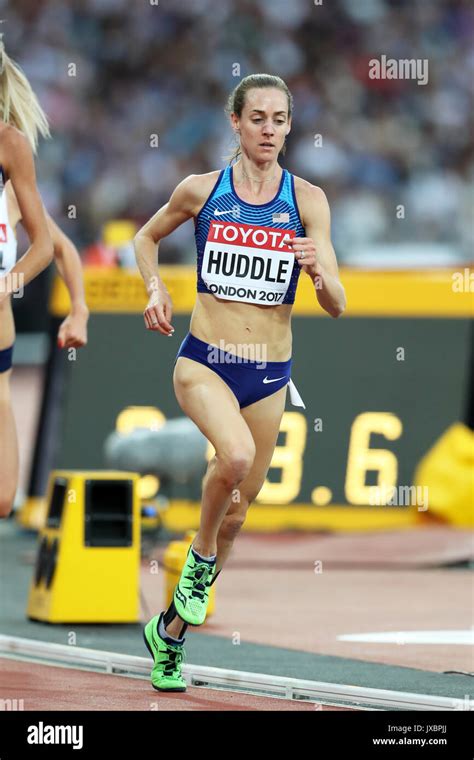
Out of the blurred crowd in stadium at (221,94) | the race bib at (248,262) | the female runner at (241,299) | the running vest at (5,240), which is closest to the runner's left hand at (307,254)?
the female runner at (241,299)

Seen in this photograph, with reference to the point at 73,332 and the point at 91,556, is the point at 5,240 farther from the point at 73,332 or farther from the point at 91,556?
the point at 91,556

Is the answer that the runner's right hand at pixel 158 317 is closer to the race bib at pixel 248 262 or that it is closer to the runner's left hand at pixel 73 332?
the race bib at pixel 248 262

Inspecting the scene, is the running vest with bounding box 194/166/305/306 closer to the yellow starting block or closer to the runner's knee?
the runner's knee

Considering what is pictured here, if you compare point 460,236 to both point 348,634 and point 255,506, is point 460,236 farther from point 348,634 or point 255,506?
point 348,634

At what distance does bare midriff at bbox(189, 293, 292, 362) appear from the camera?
7.29 metres

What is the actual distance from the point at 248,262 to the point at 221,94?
18.6 metres

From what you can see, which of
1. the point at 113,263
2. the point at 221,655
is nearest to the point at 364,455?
the point at 113,263

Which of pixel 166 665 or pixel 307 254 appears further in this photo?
pixel 166 665

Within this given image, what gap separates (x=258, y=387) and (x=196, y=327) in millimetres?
386

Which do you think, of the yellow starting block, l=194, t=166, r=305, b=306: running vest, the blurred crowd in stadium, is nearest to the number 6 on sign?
the yellow starting block

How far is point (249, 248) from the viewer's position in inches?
286

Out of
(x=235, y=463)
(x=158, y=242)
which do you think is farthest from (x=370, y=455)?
(x=235, y=463)

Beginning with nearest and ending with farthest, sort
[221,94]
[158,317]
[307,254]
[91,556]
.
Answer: [307,254], [158,317], [91,556], [221,94]

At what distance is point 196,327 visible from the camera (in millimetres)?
7352
